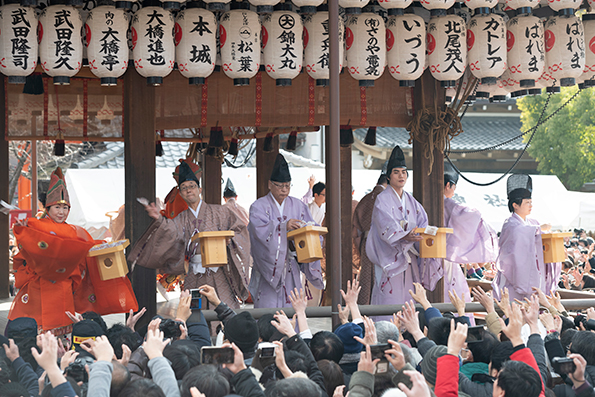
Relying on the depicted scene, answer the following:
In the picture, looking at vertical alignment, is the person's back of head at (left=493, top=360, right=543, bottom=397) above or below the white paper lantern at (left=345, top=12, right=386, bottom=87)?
below

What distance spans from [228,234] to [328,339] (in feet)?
8.49

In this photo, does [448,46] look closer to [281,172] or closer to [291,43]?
[291,43]

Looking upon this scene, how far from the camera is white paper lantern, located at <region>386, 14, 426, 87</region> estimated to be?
252 inches

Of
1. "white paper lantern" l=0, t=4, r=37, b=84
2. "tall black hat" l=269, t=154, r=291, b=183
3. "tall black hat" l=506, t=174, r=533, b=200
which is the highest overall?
"white paper lantern" l=0, t=4, r=37, b=84

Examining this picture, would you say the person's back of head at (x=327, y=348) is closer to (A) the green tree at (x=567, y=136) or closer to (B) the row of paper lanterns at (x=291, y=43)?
(B) the row of paper lanterns at (x=291, y=43)

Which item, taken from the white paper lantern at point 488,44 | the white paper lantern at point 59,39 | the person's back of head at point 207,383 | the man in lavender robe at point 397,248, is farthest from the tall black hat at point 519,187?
the person's back of head at point 207,383

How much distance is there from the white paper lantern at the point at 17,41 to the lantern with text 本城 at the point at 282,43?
2.10 meters

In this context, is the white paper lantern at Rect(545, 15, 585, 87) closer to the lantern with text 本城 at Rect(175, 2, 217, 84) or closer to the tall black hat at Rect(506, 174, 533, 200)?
the tall black hat at Rect(506, 174, 533, 200)

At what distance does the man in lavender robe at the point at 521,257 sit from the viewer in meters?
6.82

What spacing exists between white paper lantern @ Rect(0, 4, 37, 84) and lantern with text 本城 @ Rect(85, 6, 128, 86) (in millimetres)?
483

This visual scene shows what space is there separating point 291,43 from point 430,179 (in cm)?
223

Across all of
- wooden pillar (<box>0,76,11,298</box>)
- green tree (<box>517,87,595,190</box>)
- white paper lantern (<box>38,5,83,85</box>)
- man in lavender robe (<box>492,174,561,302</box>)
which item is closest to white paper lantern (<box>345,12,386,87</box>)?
man in lavender robe (<box>492,174,561,302</box>)

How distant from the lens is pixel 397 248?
661cm

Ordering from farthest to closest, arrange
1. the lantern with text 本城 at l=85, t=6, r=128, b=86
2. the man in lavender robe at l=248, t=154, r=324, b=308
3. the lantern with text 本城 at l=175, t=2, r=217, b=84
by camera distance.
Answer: the man in lavender robe at l=248, t=154, r=324, b=308, the lantern with text 本城 at l=175, t=2, r=217, b=84, the lantern with text 本城 at l=85, t=6, r=128, b=86
